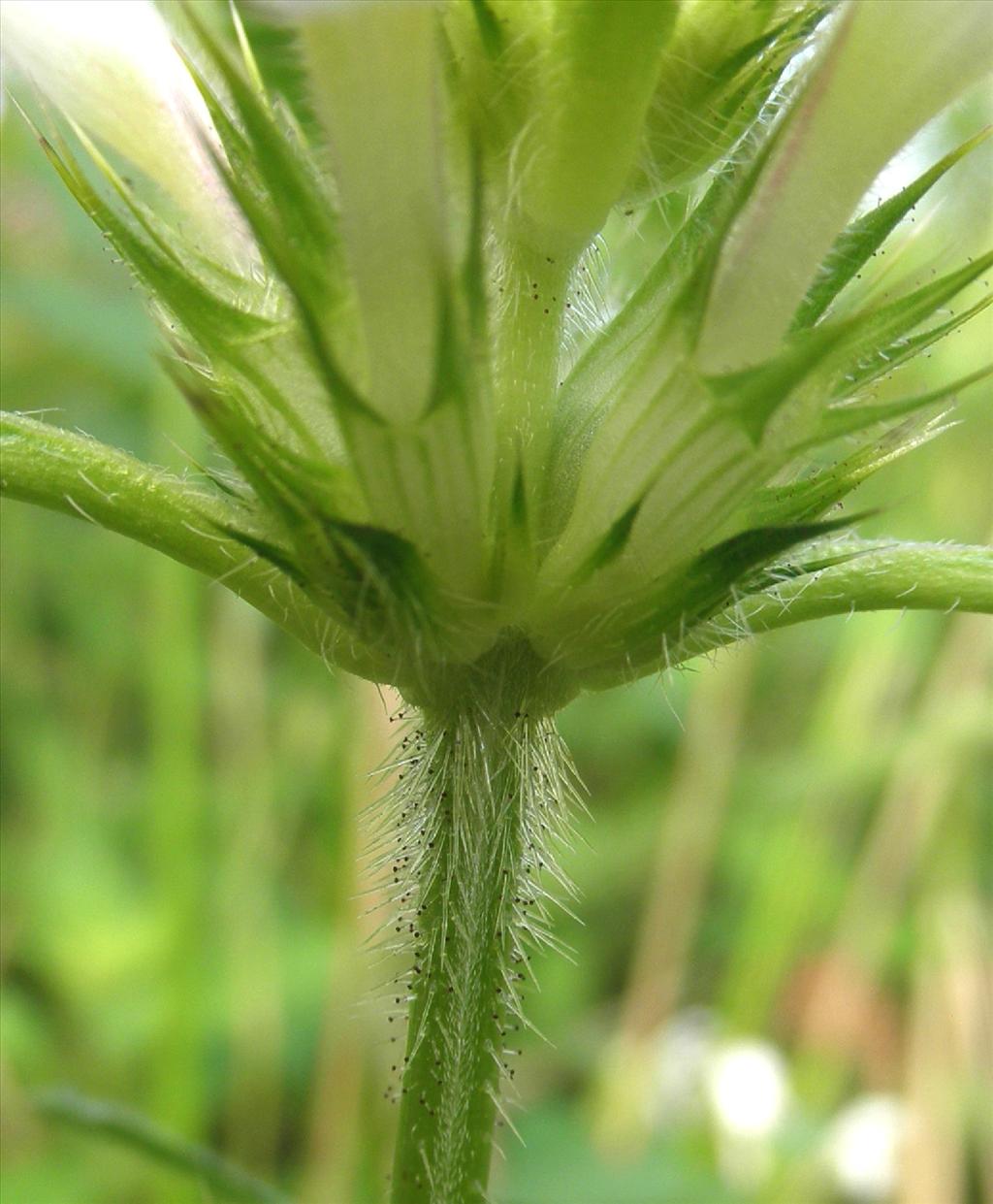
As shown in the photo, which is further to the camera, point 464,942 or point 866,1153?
point 866,1153

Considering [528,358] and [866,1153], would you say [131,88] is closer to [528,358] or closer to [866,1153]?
[528,358]

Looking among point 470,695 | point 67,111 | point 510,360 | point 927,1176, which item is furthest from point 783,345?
point 927,1176

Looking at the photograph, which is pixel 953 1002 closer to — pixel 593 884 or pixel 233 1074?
pixel 593 884

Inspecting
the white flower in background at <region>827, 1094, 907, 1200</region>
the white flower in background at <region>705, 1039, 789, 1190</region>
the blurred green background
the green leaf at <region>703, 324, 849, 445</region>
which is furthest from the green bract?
the white flower in background at <region>827, 1094, 907, 1200</region>

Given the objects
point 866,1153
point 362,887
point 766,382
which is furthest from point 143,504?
point 866,1153

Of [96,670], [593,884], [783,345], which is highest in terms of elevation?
[96,670]

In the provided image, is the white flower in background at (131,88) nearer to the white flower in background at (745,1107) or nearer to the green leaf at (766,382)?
the green leaf at (766,382)

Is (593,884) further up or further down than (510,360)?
further up
